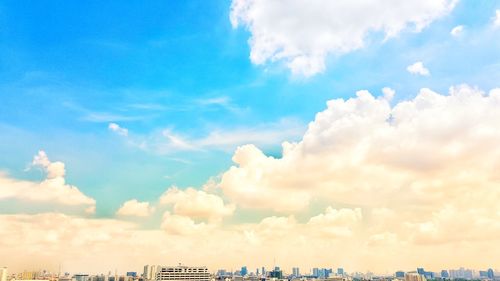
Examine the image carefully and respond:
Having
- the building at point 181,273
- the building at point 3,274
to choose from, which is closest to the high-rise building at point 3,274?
the building at point 3,274

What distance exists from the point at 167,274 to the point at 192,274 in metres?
12.7

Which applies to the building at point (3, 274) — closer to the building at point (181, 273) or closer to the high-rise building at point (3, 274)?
the high-rise building at point (3, 274)

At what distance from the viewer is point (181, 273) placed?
177375 millimetres

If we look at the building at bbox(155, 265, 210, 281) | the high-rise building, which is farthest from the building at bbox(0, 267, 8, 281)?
the building at bbox(155, 265, 210, 281)

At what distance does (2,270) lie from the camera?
160125 millimetres

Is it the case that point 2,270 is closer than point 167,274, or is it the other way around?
point 2,270

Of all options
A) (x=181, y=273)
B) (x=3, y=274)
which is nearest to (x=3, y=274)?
(x=3, y=274)

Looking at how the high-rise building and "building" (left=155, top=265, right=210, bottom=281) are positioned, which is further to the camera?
"building" (left=155, top=265, right=210, bottom=281)

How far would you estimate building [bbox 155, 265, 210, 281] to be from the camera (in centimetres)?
17400

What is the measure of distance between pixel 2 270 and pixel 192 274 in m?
79.5

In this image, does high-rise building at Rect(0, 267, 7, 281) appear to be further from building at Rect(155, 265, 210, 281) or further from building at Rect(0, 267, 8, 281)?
building at Rect(155, 265, 210, 281)

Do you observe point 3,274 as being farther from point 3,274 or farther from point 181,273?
point 181,273

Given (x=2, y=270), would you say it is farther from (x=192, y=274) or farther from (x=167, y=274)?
(x=192, y=274)

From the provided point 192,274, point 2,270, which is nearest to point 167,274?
point 192,274
